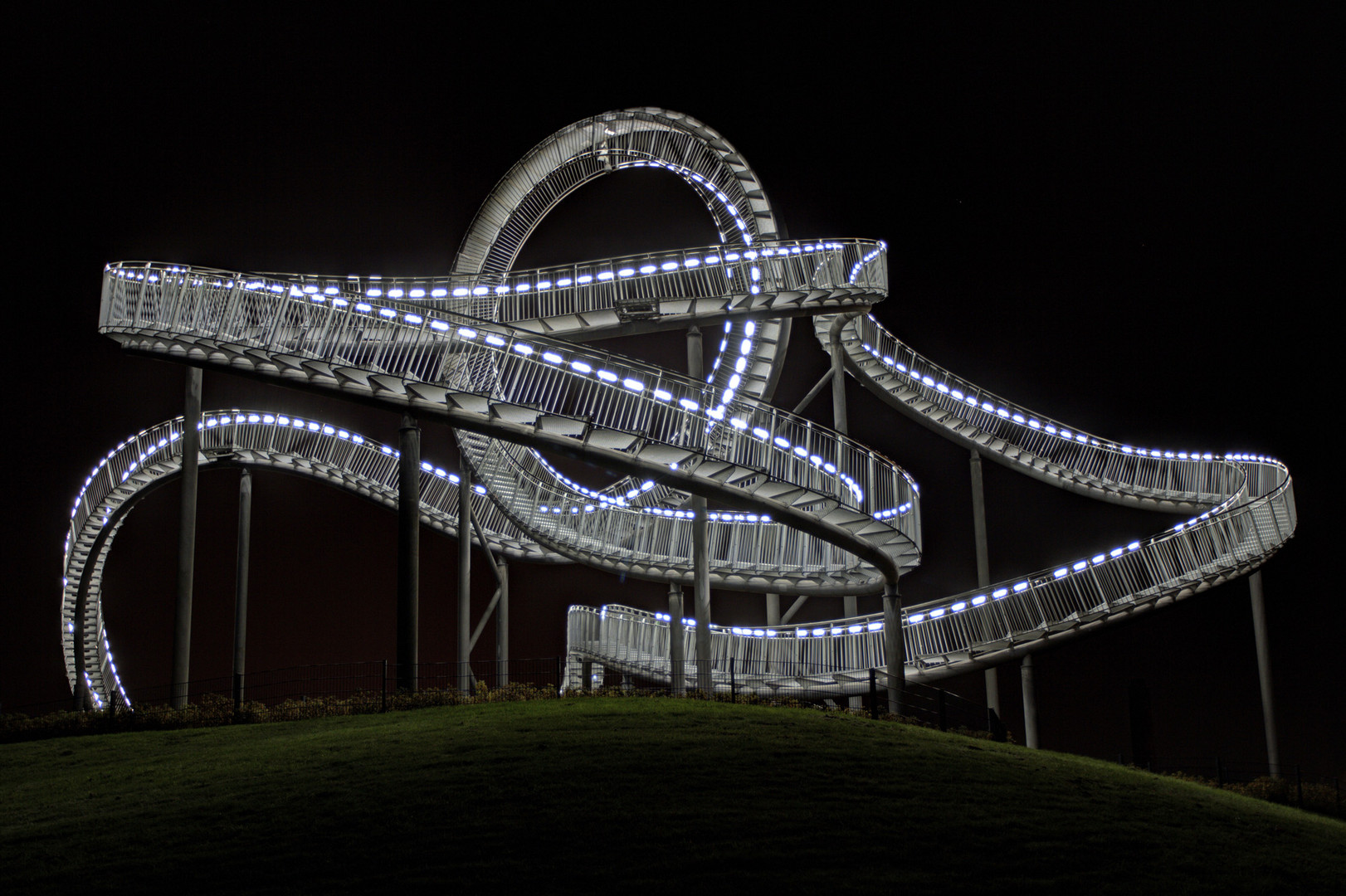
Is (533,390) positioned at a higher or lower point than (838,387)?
lower

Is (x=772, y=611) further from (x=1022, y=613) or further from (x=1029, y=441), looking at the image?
(x=1029, y=441)

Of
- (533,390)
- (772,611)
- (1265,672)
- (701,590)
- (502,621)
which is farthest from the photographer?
(772,611)

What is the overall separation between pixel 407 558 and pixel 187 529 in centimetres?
545

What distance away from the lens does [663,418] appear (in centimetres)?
2078

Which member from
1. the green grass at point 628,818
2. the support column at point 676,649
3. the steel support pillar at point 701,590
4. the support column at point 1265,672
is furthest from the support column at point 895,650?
the support column at point 1265,672

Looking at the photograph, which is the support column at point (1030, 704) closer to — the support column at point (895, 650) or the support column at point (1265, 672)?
the support column at point (1265, 672)

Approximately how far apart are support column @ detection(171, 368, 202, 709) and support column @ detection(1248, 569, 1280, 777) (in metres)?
23.0

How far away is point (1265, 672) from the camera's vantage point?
27.0 m

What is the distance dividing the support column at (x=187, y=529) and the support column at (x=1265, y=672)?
905 inches

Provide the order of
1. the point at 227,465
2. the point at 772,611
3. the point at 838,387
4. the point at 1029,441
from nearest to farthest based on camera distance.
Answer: the point at 838,387 < the point at 227,465 < the point at 772,611 < the point at 1029,441

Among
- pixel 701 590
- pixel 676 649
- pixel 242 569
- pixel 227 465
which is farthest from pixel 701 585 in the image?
pixel 227 465

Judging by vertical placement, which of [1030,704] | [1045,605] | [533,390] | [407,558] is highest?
[533,390]

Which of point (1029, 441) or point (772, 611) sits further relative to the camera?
point (1029, 441)

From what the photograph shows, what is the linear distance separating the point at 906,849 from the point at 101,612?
30346 millimetres
